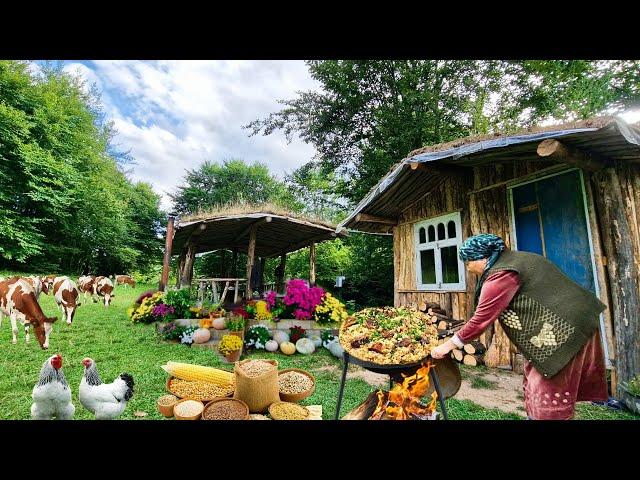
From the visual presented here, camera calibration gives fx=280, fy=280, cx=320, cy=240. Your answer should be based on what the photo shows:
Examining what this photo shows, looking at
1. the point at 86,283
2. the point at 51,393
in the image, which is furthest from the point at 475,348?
the point at 86,283

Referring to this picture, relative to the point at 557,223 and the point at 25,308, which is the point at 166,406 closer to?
the point at 25,308

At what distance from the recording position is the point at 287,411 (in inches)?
96.5

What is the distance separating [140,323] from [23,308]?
8.27 ft

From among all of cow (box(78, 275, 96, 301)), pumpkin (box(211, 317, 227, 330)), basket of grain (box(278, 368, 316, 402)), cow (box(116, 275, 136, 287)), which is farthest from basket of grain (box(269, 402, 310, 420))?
cow (box(116, 275, 136, 287))

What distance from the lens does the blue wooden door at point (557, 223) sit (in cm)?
320

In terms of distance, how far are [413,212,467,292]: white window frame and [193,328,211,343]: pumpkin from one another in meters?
3.99

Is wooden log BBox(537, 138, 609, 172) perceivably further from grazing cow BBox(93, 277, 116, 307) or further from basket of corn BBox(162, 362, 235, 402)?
grazing cow BBox(93, 277, 116, 307)

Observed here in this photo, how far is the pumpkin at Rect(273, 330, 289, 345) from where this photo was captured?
5.23 meters

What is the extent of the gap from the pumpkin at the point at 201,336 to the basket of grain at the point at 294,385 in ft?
8.35

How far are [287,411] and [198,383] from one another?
1001 mm
